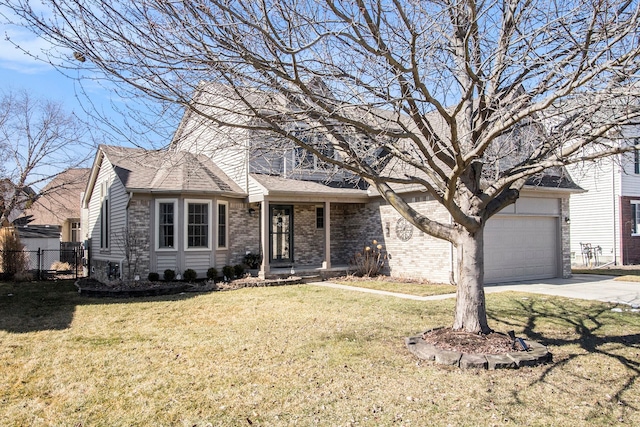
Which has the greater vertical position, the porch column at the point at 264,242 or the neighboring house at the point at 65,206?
the neighboring house at the point at 65,206

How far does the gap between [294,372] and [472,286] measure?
2.62 metres

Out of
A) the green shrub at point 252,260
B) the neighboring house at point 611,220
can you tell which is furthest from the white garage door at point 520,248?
the green shrub at point 252,260

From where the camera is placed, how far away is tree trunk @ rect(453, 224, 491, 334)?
609cm

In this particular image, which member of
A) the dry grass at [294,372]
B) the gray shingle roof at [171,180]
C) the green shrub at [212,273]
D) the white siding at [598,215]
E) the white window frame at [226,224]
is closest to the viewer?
the dry grass at [294,372]

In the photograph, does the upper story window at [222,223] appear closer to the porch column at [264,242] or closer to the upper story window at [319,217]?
the porch column at [264,242]

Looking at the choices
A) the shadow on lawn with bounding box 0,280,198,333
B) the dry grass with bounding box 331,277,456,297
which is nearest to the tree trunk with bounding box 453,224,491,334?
the dry grass with bounding box 331,277,456,297

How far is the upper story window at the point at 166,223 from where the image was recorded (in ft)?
44.5

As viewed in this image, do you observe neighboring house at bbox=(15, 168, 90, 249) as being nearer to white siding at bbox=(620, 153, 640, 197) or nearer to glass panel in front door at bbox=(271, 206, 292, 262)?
glass panel in front door at bbox=(271, 206, 292, 262)

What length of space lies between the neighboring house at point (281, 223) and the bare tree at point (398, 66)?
22.1 ft

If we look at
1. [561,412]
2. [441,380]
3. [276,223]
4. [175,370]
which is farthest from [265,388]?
[276,223]

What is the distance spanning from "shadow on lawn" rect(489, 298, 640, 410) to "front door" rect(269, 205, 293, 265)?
27.3ft

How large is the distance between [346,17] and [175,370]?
14.4 ft

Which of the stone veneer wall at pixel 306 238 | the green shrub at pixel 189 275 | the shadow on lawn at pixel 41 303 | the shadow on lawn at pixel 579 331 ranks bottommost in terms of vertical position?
the shadow on lawn at pixel 41 303

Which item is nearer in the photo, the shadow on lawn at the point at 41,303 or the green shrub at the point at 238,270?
the shadow on lawn at the point at 41,303
